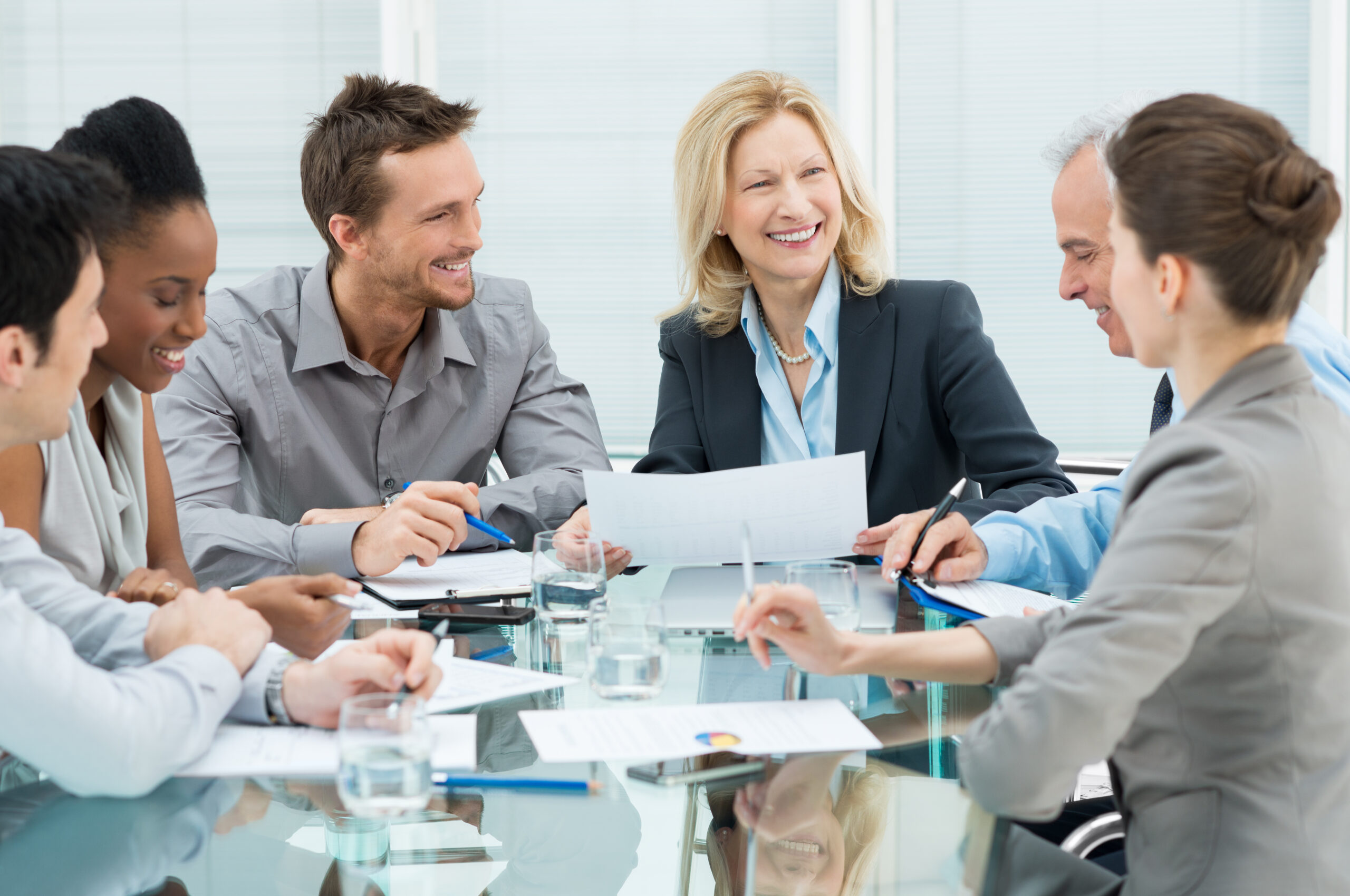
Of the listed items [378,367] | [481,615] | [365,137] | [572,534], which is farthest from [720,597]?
[365,137]

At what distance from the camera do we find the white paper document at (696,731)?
3.51ft

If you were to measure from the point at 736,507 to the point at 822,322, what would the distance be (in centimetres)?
76

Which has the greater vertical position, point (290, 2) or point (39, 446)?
point (290, 2)

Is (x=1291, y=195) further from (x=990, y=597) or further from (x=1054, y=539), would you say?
(x=1054, y=539)

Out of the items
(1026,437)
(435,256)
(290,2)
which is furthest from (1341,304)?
(290,2)

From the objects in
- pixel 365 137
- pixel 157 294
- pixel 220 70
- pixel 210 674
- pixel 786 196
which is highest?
pixel 220 70

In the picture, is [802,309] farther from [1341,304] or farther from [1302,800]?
[1341,304]

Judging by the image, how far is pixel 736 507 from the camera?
1680 mm

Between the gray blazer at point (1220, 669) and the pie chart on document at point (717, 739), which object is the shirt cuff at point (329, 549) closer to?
the pie chart on document at point (717, 739)

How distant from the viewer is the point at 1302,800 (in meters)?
0.91

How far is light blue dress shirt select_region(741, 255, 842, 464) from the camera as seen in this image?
231cm

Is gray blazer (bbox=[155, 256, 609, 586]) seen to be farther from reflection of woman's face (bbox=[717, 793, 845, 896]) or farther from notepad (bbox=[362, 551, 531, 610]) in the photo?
reflection of woman's face (bbox=[717, 793, 845, 896])

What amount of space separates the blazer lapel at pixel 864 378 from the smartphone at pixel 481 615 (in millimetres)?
904

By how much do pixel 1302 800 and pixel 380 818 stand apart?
0.77 meters
